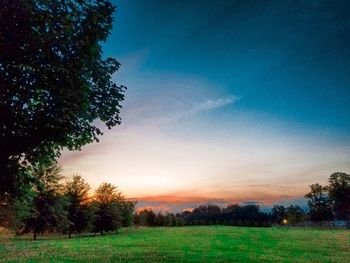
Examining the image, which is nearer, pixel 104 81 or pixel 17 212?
pixel 104 81

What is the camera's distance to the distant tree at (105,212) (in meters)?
86.6

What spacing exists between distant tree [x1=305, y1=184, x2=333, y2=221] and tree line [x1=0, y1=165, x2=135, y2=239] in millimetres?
98040

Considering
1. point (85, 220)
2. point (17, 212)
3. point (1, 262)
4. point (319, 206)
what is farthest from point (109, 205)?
point (319, 206)

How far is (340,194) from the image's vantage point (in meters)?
152

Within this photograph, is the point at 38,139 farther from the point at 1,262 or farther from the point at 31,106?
the point at 1,262

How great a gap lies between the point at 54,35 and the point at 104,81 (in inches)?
153

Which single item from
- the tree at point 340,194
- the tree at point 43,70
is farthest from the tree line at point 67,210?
the tree at point 340,194

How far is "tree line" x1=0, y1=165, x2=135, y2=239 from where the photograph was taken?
201 ft

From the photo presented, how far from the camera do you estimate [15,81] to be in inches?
659

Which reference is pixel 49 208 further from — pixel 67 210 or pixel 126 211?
pixel 126 211

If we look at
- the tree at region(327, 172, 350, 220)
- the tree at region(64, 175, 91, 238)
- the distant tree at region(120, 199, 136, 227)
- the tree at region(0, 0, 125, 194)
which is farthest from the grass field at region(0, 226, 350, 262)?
the tree at region(327, 172, 350, 220)

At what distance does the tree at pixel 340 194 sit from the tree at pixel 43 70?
153541 mm

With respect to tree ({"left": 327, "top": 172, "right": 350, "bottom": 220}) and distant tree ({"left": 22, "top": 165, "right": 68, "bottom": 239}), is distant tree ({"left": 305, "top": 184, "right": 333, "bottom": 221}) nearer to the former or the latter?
tree ({"left": 327, "top": 172, "right": 350, "bottom": 220})

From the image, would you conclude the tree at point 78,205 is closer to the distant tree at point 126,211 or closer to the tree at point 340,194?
the distant tree at point 126,211
